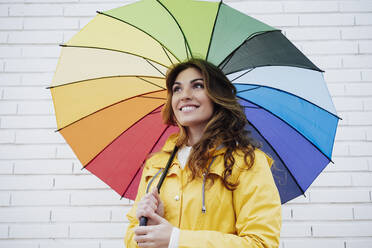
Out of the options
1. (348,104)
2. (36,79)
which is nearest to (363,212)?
(348,104)

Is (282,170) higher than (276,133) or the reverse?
the reverse

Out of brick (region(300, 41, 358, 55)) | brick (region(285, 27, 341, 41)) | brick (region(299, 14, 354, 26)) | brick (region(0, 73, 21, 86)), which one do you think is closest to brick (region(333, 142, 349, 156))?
brick (region(300, 41, 358, 55))

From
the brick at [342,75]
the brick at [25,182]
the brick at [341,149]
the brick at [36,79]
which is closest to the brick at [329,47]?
the brick at [342,75]

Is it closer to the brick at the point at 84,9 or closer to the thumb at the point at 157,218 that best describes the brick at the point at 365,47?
the brick at the point at 84,9

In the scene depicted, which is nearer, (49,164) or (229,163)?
(229,163)

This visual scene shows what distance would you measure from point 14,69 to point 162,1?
2.15m

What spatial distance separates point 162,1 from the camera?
1501 millimetres

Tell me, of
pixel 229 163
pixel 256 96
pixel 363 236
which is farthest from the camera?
pixel 363 236

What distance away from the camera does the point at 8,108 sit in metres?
2.92

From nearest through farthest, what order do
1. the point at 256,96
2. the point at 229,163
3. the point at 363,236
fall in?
the point at 229,163 < the point at 256,96 < the point at 363,236

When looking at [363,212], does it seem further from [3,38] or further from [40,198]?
[3,38]

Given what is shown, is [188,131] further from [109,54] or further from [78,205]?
[78,205]

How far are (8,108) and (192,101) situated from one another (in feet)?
7.16

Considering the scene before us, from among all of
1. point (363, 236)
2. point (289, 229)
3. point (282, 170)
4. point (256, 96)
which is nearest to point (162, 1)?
point (256, 96)
